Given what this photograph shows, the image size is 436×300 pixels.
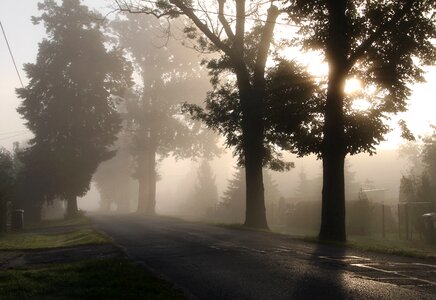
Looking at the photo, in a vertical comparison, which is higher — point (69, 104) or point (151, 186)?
point (69, 104)

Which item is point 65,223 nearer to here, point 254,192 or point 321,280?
point 254,192

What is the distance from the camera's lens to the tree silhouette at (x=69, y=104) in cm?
4231

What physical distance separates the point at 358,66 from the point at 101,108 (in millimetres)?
29377

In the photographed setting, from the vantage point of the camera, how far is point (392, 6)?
1727 centimetres

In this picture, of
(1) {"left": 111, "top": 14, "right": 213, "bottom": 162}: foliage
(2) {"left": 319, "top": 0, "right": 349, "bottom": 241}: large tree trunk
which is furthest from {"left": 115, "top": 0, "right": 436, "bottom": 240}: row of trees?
(1) {"left": 111, "top": 14, "right": 213, "bottom": 162}: foliage

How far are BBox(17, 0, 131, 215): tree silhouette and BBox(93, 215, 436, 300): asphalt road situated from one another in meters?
30.1

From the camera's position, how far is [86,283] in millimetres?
8320

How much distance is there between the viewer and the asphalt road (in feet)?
24.2

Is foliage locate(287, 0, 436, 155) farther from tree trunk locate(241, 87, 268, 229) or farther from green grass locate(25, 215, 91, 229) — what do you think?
green grass locate(25, 215, 91, 229)

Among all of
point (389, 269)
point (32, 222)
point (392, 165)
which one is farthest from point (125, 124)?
point (392, 165)

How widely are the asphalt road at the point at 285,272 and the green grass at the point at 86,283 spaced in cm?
50

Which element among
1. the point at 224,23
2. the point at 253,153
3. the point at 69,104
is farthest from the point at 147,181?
the point at 224,23

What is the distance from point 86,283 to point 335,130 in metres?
11.7

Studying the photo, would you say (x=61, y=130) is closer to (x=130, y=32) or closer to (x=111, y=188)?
(x=130, y=32)
